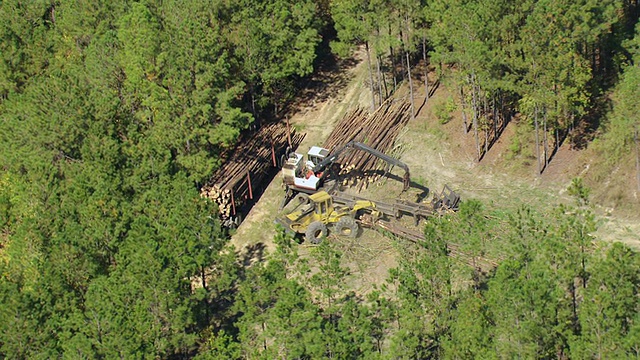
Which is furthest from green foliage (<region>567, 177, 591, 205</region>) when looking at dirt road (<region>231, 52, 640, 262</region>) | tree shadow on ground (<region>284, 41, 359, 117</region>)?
tree shadow on ground (<region>284, 41, 359, 117</region>)

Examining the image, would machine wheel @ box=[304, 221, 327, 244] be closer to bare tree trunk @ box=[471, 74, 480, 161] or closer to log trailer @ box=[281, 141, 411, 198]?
log trailer @ box=[281, 141, 411, 198]

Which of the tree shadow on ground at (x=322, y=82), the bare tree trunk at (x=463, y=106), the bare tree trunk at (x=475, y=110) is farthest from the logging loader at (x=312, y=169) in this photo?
the tree shadow on ground at (x=322, y=82)

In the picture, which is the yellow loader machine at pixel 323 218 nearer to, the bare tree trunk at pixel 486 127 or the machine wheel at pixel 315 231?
the machine wheel at pixel 315 231

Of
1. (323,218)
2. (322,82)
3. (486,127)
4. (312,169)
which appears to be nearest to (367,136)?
(312,169)

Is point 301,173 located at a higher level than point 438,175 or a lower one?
higher

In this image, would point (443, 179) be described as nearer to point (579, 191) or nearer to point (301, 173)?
point (301, 173)

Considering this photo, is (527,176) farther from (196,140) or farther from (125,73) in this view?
(125,73)
